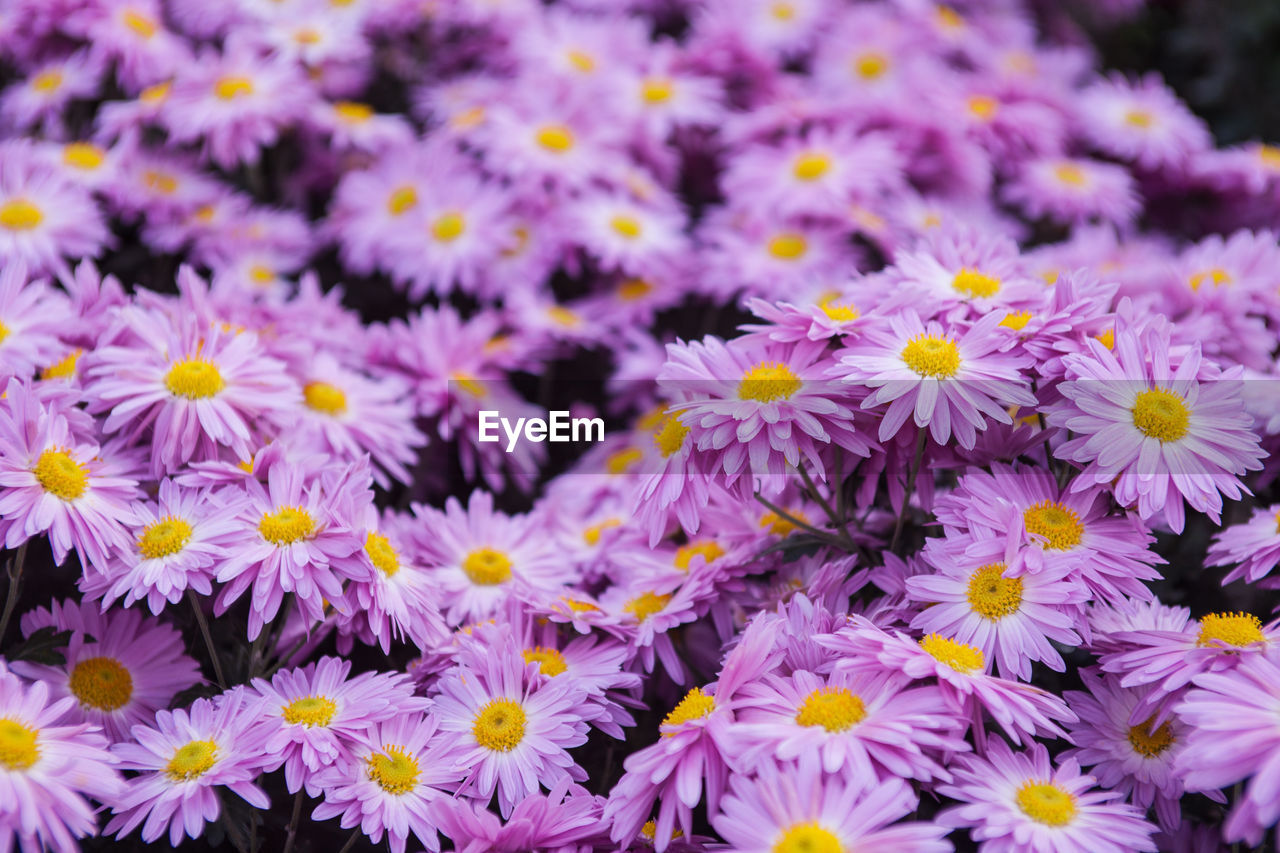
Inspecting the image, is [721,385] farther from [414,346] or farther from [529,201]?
[529,201]

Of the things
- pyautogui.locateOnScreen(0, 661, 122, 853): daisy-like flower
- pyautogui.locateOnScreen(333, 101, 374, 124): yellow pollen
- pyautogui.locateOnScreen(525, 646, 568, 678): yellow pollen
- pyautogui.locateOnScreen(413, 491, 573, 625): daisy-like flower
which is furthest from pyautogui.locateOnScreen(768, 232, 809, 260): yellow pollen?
pyautogui.locateOnScreen(0, 661, 122, 853): daisy-like flower

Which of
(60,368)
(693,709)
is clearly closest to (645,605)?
(693,709)

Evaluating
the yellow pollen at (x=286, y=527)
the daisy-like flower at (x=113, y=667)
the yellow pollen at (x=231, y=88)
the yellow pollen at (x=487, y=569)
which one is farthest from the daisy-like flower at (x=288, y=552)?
the yellow pollen at (x=231, y=88)

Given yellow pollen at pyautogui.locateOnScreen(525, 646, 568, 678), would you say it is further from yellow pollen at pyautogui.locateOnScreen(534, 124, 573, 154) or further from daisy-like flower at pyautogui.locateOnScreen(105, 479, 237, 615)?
yellow pollen at pyautogui.locateOnScreen(534, 124, 573, 154)

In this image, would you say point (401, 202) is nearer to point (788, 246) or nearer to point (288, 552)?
point (788, 246)

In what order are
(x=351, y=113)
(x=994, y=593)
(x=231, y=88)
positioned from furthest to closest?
(x=351, y=113) → (x=231, y=88) → (x=994, y=593)
